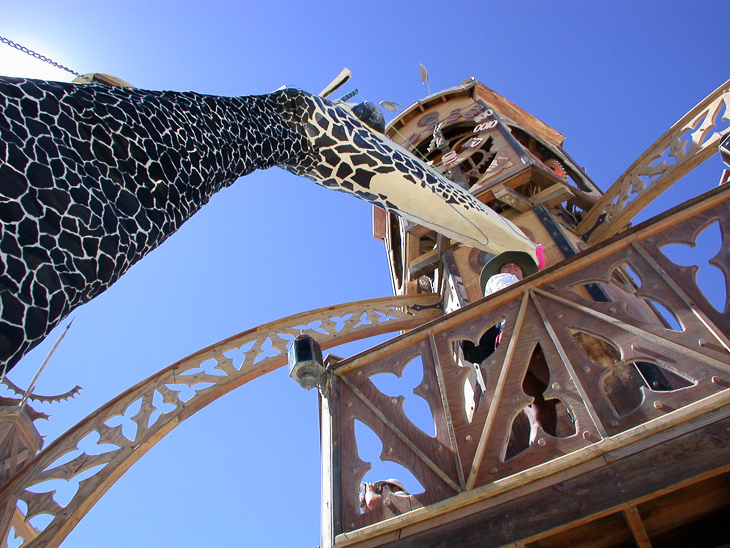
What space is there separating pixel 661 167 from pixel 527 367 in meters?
5.40

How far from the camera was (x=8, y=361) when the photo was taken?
2.05m

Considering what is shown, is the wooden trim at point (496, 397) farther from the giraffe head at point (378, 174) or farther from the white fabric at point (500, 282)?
the giraffe head at point (378, 174)

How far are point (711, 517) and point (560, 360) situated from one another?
35.1 inches

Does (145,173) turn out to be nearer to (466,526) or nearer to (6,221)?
(6,221)

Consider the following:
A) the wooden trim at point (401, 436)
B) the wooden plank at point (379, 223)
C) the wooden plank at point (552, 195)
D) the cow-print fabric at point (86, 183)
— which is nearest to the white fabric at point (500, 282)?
the wooden trim at point (401, 436)

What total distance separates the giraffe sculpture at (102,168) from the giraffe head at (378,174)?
0.03 m

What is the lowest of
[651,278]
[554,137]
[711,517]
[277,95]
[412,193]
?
[711,517]

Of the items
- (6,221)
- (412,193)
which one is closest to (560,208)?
(412,193)

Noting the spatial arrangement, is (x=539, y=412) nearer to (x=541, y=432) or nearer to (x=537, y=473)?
(x=541, y=432)

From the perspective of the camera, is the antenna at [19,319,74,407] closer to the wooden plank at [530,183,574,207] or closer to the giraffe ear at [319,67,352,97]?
the giraffe ear at [319,67,352,97]

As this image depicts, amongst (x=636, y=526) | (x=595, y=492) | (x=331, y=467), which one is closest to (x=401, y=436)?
(x=331, y=467)

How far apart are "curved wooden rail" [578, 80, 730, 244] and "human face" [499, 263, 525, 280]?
3.12m

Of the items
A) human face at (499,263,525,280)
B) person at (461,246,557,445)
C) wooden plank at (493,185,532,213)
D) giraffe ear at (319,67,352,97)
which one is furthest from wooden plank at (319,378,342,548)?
wooden plank at (493,185,532,213)

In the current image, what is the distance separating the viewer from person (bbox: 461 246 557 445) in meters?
3.45
